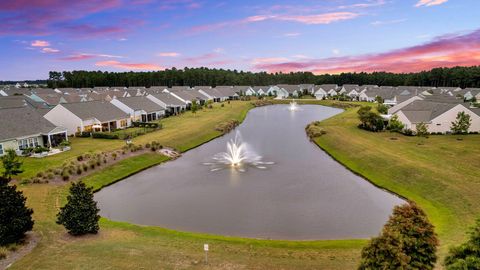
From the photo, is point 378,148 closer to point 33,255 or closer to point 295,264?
point 295,264

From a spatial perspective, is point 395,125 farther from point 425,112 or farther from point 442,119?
point 442,119

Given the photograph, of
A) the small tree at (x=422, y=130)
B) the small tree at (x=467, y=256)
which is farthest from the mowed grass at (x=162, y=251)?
the small tree at (x=422, y=130)

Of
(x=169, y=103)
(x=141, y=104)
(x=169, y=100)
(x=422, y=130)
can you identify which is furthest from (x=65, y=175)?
(x=169, y=100)

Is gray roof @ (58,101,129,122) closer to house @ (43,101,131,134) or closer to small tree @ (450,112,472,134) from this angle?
house @ (43,101,131,134)

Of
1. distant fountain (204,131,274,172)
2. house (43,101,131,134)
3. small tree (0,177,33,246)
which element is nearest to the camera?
small tree (0,177,33,246)

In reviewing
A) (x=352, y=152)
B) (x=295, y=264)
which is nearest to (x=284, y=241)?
(x=295, y=264)

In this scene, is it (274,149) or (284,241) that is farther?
(274,149)

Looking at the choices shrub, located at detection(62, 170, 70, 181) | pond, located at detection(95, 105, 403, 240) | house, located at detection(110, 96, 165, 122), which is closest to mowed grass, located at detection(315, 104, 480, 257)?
pond, located at detection(95, 105, 403, 240)
